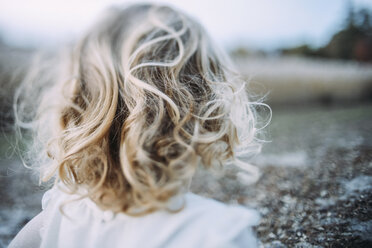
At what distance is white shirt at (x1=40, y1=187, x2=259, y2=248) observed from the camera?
33.8 inches

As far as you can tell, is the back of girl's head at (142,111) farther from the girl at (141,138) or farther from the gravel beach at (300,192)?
the gravel beach at (300,192)

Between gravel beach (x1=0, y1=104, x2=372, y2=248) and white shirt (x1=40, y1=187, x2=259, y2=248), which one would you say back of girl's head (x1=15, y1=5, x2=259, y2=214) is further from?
gravel beach (x1=0, y1=104, x2=372, y2=248)

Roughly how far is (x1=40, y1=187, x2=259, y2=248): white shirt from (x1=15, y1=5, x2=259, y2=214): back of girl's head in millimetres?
59

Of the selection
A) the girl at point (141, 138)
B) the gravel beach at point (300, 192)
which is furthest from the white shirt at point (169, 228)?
the gravel beach at point (300, 192)

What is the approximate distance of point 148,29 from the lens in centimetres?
132

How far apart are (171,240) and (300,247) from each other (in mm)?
1094

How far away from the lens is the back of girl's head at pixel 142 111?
986 mm

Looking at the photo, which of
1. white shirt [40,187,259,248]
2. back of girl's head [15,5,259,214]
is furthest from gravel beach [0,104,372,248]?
white shirt [40,187,259,248]

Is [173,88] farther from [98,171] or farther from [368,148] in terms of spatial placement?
[368,148]

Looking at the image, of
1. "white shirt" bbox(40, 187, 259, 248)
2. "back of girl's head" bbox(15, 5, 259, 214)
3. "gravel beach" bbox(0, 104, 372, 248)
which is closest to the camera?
"white shirt" bbox(40, 187, 259, 248)

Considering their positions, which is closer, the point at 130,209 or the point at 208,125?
the point at 130,209

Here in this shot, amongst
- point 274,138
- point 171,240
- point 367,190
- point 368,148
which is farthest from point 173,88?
point 274,138

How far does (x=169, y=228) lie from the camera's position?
0.88m

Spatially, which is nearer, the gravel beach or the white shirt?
the white shirt
